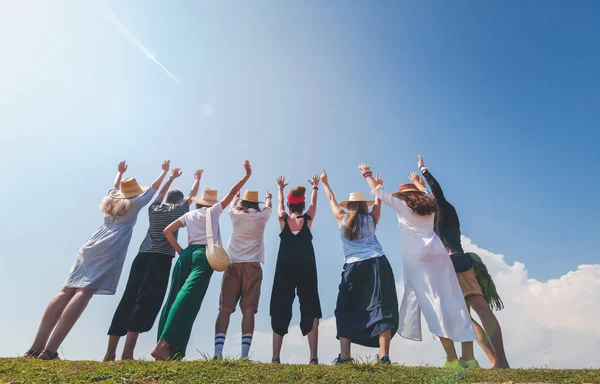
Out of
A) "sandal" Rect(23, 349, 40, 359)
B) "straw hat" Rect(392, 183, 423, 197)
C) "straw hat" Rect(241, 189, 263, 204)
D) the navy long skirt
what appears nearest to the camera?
"sandal" Rect(23, 349, 40, 359)

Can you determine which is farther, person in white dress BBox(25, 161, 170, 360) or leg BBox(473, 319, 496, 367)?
leg BBox(473, 319, 496, 367)

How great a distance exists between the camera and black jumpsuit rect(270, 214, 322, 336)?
6908 mm

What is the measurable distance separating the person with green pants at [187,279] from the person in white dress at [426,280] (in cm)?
313

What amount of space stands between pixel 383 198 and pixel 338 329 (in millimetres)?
2490

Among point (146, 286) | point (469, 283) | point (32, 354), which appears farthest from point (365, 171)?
point (32, 354)

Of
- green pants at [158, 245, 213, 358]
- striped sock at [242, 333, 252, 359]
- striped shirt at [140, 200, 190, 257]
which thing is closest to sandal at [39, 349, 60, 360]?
green pants at [158, 245, 213, 358]

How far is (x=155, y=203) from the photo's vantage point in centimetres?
784

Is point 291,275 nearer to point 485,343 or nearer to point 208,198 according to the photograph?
point 208,198

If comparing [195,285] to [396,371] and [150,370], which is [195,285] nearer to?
[150,370]

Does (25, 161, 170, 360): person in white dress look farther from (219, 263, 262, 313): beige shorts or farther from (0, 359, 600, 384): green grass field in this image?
(219, 263, 262, 313): beige shorts

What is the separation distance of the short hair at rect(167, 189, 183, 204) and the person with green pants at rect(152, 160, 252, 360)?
0.52 metres

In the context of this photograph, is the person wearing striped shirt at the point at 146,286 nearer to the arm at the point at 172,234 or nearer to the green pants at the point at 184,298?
the arm at the point at 172,234

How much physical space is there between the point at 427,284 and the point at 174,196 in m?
5.31

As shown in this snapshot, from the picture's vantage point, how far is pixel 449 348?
6.25 m
